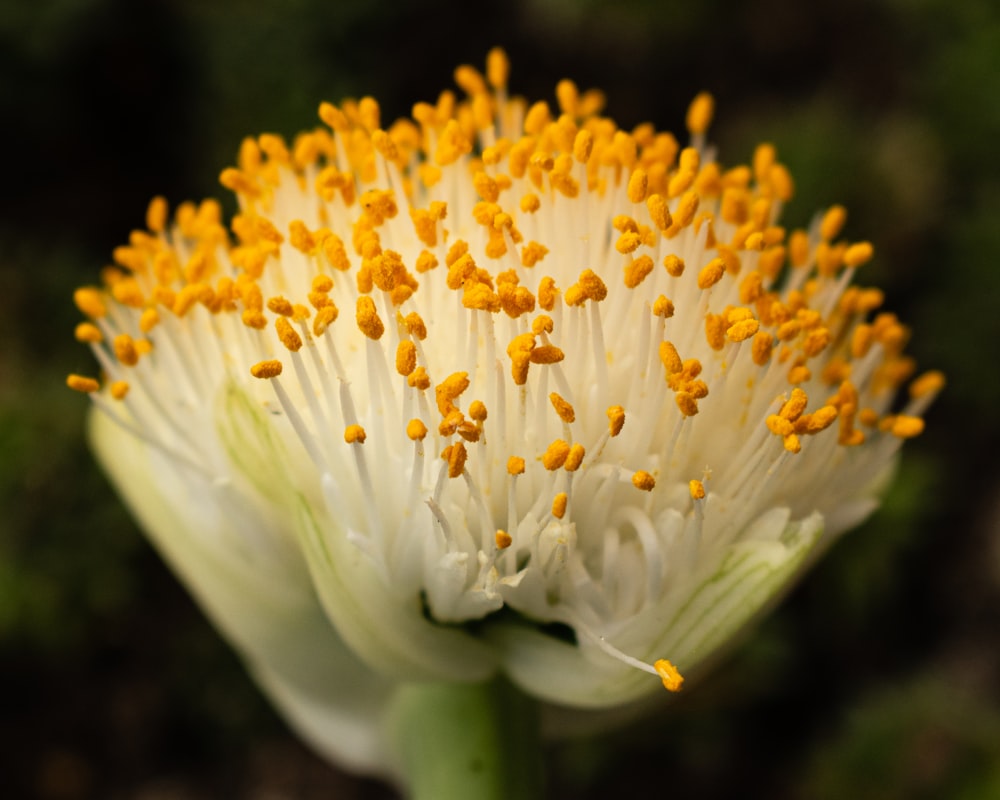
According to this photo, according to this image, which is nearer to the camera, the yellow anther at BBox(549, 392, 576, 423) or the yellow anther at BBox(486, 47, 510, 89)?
the yellow anther at BBox(549, 392, 576, 423)

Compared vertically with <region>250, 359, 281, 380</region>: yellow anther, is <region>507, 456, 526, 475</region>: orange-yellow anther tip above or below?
below

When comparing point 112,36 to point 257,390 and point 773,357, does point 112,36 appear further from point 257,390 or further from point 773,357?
point 773,357

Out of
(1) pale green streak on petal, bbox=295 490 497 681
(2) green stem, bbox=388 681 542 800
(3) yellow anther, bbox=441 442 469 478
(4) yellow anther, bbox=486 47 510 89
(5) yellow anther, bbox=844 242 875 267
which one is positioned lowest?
(2) green stem, bbox=388 681 542 800

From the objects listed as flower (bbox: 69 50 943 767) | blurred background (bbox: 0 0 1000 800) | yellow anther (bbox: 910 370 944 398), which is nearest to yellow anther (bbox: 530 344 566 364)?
flower (bbox: 69 50 943 767)

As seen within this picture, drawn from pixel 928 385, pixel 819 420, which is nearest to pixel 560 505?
pixel 819 420

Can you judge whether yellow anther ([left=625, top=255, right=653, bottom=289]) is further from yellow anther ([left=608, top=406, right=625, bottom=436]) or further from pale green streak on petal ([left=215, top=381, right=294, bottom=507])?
pale green streak on petal ([left=215, top=381, right=294, bottom=507])

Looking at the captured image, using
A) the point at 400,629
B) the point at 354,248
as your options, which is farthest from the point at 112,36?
the point at 400,629

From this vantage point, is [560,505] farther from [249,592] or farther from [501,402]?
[249,592]
